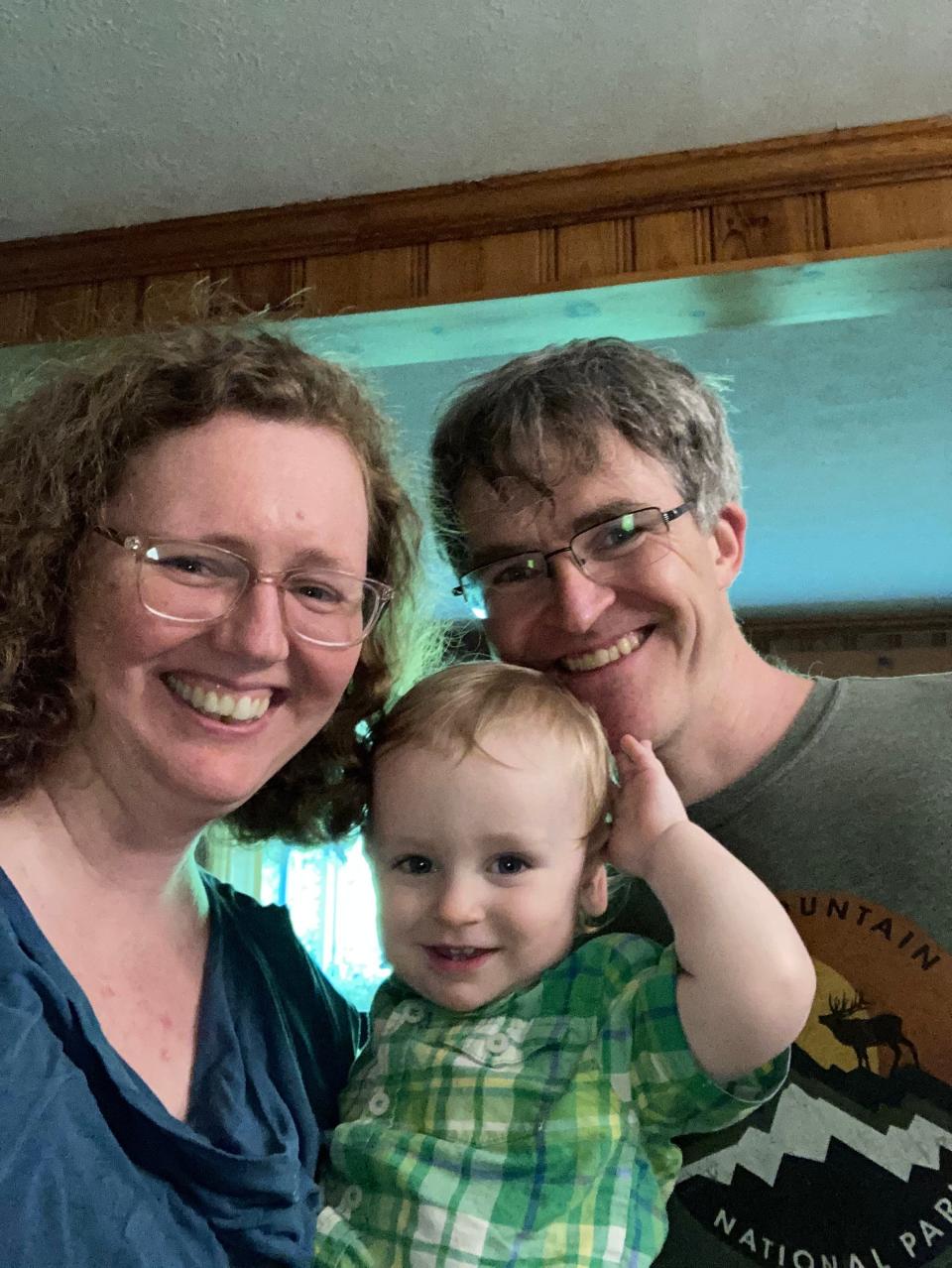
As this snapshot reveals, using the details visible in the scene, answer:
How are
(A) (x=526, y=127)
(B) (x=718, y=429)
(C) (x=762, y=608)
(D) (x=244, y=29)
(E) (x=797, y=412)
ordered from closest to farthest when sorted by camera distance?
(B) (x=718, y=429) < (D) (x=244, y=29) < (A) (x=526, y=127) < (E) (x=797, y=412) < (C) (x=762, y=608)

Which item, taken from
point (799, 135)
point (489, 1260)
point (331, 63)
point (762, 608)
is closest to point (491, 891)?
point (489, 1260)

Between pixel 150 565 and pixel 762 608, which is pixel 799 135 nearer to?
pixel 150 565

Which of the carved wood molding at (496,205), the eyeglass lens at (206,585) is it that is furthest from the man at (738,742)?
the carved wood molding at (496,205)

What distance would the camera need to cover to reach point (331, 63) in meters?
1.86

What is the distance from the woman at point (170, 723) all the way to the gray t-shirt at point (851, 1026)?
459 millimetres

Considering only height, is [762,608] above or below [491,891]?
above

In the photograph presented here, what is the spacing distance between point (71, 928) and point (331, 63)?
4.96 feet

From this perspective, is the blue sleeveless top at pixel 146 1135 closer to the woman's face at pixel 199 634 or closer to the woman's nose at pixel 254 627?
the woman's face at pixel 199 634

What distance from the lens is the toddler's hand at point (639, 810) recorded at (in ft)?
3.78

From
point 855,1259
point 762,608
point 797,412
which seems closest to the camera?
point 855,1259

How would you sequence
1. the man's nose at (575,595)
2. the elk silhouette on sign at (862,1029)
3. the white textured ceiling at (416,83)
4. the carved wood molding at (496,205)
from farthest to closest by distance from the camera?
the carved wood molding at (496,205)
the white textured ceiling at (416,83)
the man's nose at (575,595)
the elk silhouette on sign at (862,1029)

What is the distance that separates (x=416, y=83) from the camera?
6.27ft

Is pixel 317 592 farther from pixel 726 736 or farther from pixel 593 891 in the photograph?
pixel 726 736

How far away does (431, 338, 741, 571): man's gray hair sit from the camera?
1.36m
